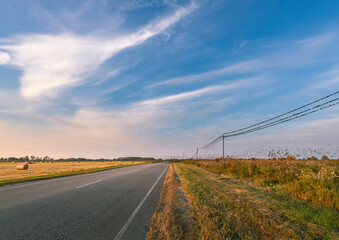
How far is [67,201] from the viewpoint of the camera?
6.34 m

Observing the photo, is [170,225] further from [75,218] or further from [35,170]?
[35,170]

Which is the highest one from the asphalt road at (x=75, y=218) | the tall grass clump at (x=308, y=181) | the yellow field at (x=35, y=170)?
the tall grass clump at (x=308, y=181)

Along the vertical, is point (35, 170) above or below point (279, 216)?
below

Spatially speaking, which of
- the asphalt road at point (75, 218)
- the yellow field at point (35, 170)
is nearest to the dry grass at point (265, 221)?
the asphalt road at point (75, 218)

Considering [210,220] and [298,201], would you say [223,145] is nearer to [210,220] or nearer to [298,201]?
[298,201]

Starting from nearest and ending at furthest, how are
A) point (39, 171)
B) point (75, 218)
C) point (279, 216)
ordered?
point (75, 218) < point (279, 216) < point (39, 171)

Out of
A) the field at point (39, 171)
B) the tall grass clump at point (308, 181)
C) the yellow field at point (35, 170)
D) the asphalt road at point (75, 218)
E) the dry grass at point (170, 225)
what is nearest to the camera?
the dry grass at point (170, 225)

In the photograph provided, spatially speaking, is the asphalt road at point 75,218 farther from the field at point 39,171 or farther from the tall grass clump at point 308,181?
the field at point 39,171

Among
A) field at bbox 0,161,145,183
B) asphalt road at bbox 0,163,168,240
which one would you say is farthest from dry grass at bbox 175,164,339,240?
field at bbox 0,161,145,183

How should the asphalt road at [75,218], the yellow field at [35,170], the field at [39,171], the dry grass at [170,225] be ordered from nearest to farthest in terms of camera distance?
the dry grass at [170,225], the asphalt road at [75,218], the field at [39,171], the yellow field at [35,170]

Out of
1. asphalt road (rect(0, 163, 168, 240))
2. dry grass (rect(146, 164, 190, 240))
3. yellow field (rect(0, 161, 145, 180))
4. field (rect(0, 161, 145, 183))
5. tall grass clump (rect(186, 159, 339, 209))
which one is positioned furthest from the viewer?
yellow field (rect(0, 161, 145, 180))

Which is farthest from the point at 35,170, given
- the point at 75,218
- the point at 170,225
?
the point at 170,225

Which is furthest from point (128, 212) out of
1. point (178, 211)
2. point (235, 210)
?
point (235, 210)

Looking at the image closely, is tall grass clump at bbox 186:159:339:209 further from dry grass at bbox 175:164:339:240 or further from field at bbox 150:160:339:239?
dry grass at bbox 175:164:339:240
